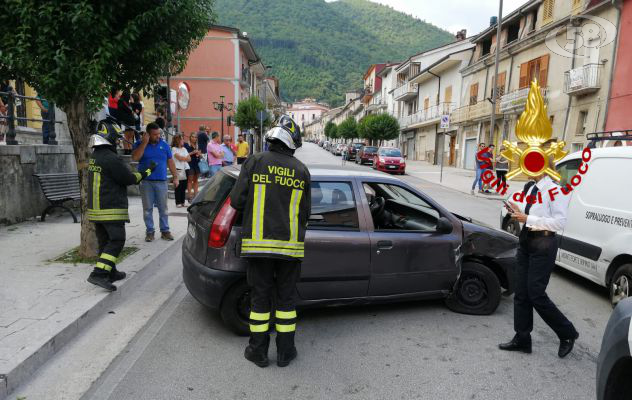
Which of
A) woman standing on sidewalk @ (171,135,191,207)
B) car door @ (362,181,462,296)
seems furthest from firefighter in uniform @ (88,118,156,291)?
woman standing on sidewalk @ (171,135,191,207)

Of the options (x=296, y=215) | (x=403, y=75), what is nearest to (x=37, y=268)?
(x=296, y=215)

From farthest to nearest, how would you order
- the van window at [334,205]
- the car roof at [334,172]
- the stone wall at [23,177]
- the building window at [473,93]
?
the building window at [473,93] < the stone wall at [23,177] < the car roof at [334,172] < the van window at [334,205]

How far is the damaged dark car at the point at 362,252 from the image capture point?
3.79 metres

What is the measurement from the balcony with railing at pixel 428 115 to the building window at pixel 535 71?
1034 centimetres

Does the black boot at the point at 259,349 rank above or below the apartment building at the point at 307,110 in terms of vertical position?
below

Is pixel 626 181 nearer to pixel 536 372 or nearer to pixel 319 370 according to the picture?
pixel 536 372

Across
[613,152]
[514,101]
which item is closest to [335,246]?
[613,152]

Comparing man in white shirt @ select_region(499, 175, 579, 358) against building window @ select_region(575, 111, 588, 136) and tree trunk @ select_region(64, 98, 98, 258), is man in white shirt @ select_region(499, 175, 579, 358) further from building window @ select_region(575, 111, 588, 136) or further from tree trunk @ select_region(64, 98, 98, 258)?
building window @ select_region(575, 111, 588, 136)

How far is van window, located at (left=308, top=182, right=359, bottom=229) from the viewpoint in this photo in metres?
4.08

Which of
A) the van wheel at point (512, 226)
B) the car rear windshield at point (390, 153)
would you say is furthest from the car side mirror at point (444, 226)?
the car rear windshield at point (390, 153)

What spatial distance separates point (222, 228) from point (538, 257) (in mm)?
2603

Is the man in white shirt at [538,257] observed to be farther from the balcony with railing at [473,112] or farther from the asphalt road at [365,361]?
the balcony with railing at [473,112]

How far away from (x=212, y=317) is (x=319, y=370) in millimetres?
1443

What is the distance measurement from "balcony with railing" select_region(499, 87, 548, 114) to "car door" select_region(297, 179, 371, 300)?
21846mm
